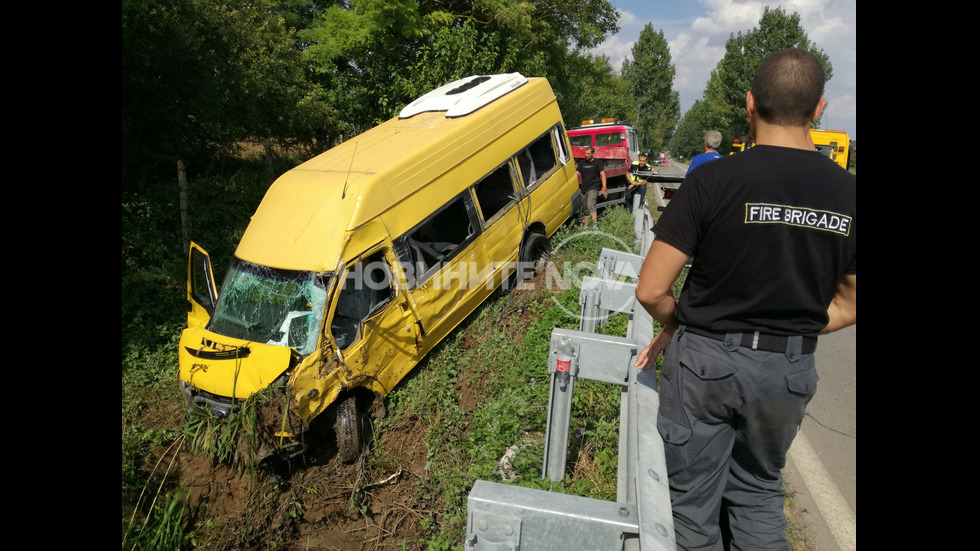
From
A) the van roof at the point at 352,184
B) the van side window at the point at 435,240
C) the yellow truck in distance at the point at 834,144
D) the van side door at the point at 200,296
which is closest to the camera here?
the van roof at the point at 352,184

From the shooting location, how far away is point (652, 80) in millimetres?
74688

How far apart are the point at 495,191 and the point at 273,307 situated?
12.0ft

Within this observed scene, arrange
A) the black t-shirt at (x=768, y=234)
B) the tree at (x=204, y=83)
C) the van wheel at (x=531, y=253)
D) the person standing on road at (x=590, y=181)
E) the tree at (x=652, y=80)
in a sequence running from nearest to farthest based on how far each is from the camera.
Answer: the black t-shirt at (x=768, y=234) → the van wheel at (x=531, y=253) → the tree at (x=204, y=83) → the person standing on road at (x=590, y=181) → the tree at (x=652, y=80)

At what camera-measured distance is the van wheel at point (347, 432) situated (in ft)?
16.4

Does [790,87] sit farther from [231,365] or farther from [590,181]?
[590,181]

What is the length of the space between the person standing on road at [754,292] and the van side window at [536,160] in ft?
20.2

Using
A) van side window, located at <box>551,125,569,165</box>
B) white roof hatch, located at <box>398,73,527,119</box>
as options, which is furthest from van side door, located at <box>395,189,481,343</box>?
van side window, located at <box>551,125,569,165</box>

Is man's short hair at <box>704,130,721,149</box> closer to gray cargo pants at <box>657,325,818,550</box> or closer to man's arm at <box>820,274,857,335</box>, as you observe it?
man's arm at <box>820,274,857,335</box>

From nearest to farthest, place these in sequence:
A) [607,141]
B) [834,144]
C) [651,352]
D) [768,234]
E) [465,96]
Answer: [768,234]
[651,352]
[465,96]
[607,141]
[834,144]

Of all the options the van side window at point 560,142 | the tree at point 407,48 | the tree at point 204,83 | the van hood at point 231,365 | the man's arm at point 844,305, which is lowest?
the van hood at point 231,365

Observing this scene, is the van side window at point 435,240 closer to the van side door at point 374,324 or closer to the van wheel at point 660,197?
the van side door at point 374,324

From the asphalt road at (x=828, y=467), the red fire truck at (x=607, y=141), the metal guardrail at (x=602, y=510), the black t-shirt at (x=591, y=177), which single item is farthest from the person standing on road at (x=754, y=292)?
the red fire truck at (x=607, y=141)

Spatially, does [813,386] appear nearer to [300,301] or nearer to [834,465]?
[834,465]

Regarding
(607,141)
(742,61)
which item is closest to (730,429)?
(607,141)
